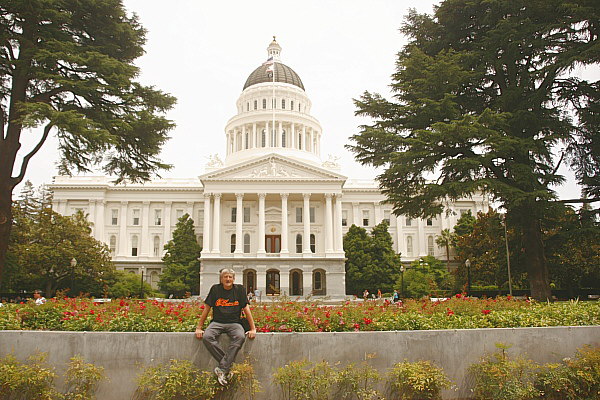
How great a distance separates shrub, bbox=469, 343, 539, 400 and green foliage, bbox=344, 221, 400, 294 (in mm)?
44906

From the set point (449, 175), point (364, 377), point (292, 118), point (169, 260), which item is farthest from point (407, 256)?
point (364, 377)

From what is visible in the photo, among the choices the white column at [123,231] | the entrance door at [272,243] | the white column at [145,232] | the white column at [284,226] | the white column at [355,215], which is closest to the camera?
the white column at [284,226]

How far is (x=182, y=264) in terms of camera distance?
55312 millimetres

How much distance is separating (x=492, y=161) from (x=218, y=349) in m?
15.9

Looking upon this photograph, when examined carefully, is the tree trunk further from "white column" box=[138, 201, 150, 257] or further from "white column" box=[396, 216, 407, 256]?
"white column" box=[138, 201, 150, 257]

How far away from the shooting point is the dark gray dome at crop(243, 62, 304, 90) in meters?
75.0

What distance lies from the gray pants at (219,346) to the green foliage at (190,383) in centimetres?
18

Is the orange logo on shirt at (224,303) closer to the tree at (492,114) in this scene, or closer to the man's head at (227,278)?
the man's head at (227,278)

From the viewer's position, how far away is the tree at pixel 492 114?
18.1 m

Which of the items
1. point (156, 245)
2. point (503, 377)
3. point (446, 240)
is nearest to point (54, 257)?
point (156, 245)

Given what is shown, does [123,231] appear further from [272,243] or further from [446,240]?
[446,240]

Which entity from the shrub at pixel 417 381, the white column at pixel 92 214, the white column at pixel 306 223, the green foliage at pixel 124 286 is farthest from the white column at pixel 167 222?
the shrub at pixel 417 381

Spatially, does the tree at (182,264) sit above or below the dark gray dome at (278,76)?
below

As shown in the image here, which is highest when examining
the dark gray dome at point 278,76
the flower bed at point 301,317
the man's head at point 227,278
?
the dark gray dome at point 278,76
